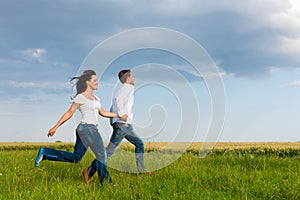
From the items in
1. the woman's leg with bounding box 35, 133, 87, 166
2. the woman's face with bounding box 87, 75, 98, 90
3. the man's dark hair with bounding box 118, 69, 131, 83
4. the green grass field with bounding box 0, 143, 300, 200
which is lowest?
the green grass field with bounding box 0, 143, 300, 200

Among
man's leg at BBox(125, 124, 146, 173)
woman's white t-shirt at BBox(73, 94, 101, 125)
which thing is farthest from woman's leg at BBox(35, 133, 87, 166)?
man's leg at BBox(125, 124, 146, 173)

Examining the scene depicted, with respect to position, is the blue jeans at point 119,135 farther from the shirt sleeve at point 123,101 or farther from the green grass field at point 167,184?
the green grass field at point 167,184

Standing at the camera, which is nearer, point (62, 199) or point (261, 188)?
point (62, 199)

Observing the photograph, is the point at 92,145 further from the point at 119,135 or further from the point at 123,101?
the point at 123,101

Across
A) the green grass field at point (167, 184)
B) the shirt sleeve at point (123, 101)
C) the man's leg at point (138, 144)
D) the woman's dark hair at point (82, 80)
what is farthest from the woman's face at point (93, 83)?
the green grass field at point (167, 184)

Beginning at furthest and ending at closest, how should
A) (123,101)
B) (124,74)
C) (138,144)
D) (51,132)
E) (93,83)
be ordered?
(138,144) < (124,74) < (123,101) < (93,83) < (51,132)

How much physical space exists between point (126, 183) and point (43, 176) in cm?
185

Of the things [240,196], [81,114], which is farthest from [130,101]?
[240,196]

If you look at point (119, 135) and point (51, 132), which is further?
point (119, 135)

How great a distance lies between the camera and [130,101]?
760cm

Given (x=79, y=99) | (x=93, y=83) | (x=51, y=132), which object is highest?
(x=93, y=83)

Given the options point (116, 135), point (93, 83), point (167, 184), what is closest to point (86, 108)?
point (93, 83)

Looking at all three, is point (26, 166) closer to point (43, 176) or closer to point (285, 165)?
point (43, 176)

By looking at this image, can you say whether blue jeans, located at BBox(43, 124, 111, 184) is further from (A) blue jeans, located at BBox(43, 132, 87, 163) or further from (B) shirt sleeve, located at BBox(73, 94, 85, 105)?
(B) shirt sleeve, located at BBox(73, 94, 85, 105)
